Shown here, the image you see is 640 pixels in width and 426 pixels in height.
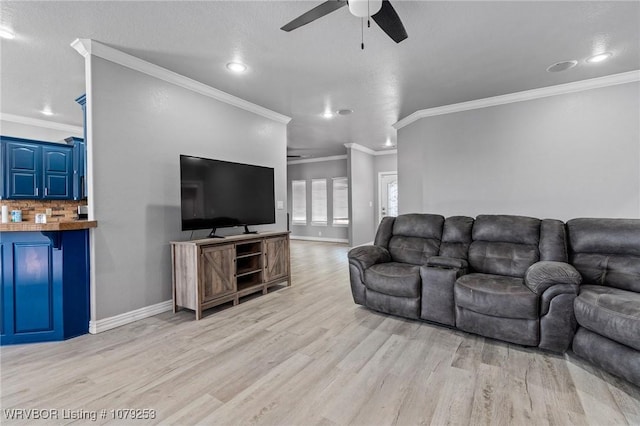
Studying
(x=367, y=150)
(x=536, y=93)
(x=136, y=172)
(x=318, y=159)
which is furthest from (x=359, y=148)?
(x=136, y=172)

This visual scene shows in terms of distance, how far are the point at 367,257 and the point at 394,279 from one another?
45 centimetres

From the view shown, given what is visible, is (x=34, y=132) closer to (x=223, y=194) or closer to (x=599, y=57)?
(x=223, y=194)

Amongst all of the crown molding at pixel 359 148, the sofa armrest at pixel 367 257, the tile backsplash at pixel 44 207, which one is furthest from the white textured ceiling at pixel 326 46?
the crown molding at pixel 359 148

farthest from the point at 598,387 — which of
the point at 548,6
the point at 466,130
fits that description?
the point at 466,130

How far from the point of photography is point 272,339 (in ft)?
8.54

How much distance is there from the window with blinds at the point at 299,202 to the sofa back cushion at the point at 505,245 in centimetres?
665

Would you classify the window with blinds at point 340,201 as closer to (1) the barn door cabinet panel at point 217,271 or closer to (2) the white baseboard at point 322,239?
(2) the white baseboard at point 322,239

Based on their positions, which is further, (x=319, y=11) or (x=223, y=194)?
(x=223, y=194)

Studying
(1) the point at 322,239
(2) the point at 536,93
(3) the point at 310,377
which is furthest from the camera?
(1) the point at 322,239

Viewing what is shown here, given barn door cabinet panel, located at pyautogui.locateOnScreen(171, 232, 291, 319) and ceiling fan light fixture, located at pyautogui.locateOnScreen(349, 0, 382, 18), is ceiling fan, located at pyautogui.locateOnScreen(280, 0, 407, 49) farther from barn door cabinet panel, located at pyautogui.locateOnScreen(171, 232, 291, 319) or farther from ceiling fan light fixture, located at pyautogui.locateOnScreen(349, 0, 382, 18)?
barn door cabinet panel, located at pyautogui.locateOnScreen(171, 232, 291, 319)

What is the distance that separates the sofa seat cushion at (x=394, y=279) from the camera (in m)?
2.87

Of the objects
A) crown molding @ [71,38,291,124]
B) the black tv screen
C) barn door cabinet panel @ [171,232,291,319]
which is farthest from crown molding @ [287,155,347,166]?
barn door cabinet panel @ [171,232,291,319]

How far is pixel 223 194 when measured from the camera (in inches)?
141

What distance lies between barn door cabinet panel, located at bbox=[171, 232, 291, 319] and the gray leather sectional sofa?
125 centimetres
